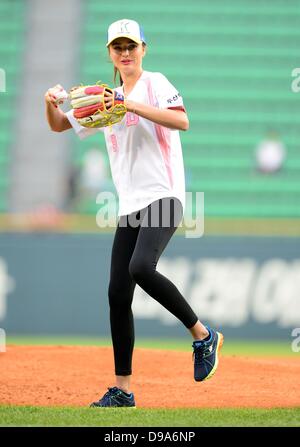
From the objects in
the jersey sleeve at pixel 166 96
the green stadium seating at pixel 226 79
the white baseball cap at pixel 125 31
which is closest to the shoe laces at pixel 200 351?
the jersey sleeve at pixel 166 96

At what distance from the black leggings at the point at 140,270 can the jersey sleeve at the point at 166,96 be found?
0.51m

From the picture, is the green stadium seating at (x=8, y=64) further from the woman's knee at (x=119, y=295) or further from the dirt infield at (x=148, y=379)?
the woman's knee at (x=119, y=295)

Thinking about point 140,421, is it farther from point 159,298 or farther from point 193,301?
point 193,301

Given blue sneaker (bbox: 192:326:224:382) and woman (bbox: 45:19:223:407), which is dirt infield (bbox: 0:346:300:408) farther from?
woman (bbox: 45:19:223:407)

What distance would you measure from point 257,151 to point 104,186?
2.44 metres

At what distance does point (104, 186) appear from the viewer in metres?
12.9

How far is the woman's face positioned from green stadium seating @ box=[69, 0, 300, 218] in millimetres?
8194

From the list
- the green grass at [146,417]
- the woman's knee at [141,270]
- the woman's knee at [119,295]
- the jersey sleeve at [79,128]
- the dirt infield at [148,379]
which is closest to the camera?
the green grass at [146,417]

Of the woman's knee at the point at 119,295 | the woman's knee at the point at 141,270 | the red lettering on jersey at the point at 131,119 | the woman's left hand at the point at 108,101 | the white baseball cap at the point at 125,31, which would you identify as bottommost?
the woman's knee at the point at 119,295

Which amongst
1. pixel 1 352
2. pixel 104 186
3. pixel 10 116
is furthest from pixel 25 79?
pixel 1 352

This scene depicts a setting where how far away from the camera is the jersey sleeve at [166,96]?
4777 millimetres

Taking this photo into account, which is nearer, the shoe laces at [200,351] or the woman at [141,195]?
the woman at [141,195]

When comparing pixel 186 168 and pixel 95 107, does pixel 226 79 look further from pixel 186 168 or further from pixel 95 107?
pixel 95 107
